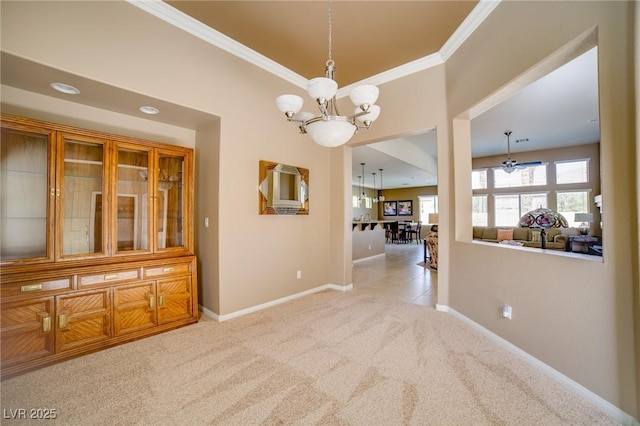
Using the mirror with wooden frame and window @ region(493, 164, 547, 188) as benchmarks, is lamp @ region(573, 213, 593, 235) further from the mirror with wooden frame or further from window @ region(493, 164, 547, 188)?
the mirror with wooden frame

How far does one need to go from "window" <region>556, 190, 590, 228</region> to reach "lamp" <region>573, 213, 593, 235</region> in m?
0.25

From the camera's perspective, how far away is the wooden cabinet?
2.11m

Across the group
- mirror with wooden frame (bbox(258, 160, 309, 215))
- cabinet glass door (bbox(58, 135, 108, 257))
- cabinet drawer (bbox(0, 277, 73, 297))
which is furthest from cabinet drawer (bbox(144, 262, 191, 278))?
mirror with wooden frame (bbox(258, 160, 309, 215))

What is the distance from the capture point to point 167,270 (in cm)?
284

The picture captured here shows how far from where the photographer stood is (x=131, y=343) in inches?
99.7

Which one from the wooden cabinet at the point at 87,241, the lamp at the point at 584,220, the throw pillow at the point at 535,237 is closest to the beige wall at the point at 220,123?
the wooden cabinet at the point at 87,241

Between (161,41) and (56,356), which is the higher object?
(161,41)

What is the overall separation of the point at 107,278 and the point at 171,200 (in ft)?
3.32

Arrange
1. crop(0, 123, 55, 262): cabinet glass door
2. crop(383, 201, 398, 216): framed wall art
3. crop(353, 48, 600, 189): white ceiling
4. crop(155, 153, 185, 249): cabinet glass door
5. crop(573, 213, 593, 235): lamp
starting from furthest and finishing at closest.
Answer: crop(383, 201, 398, 216): framed wall art < crop(573, 213, 593, 235): lamp < crop(353, 48, 600, 189): white ceiling < crop(155, 153, 185, 249): cabinet glass door < crop(0, 123, 55, 262): cabinet glass door

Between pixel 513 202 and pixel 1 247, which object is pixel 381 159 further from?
pixel 1 247

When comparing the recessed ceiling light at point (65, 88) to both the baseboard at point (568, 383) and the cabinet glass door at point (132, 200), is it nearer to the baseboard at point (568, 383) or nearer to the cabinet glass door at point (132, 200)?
the cabinet glass door at point (132, 200)

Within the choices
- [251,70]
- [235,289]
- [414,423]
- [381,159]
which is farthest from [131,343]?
[381,159]

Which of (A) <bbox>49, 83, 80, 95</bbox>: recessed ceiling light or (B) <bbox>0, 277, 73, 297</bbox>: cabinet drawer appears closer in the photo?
(B) <bbox>0, 277, 73, 297</bbox>: cabinet drawer

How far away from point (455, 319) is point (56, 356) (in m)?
4.03
